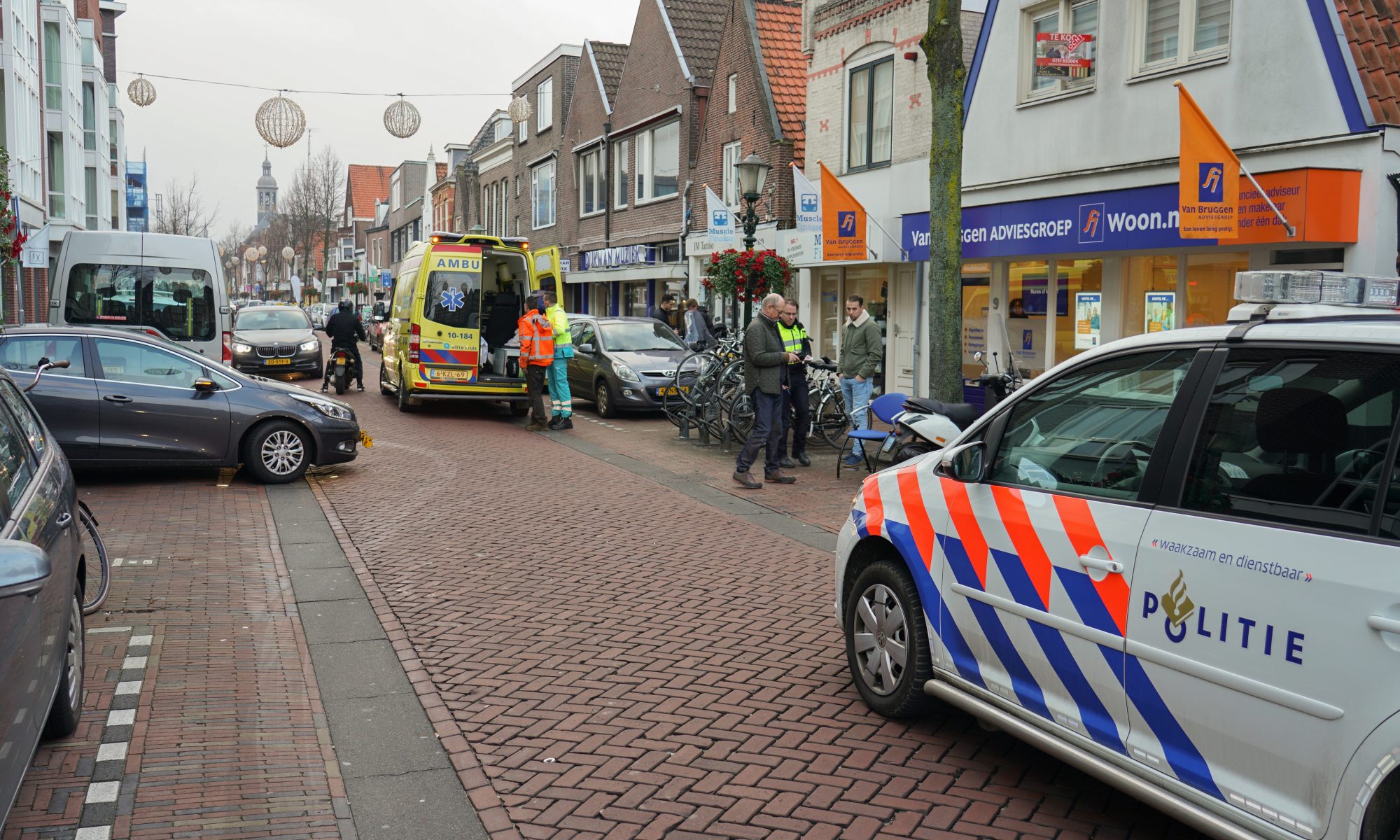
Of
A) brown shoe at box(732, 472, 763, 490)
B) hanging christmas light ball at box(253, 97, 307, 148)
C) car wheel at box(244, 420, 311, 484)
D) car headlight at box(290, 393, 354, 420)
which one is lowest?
brown shoe at box(732, 472, 763, 490)

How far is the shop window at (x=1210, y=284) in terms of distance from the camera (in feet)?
40.5

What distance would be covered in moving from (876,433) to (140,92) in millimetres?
18447

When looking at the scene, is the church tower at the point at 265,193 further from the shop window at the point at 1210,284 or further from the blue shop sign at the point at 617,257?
the shop window at the point at 1210,284

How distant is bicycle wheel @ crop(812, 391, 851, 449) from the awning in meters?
13.5

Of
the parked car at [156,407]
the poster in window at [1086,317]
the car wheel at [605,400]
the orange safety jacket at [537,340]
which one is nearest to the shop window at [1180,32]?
the poster in window at [1086,317]

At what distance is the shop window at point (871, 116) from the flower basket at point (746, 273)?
2.43 m

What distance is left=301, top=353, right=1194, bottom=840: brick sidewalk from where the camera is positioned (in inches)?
164

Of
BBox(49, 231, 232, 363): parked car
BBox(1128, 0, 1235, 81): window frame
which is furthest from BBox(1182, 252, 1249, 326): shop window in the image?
BBox(49, 231, 232, 363): parked car

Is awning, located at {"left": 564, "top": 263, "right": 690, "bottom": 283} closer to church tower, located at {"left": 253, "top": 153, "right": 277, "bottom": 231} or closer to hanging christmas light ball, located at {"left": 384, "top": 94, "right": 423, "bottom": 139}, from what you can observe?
hanging christmas light ball, located at {"left": 384, "top": 94, "right": 423, "bottom": 139}

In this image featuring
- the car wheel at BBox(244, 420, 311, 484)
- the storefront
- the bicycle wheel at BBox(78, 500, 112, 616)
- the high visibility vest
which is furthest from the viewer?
the high visibility vest

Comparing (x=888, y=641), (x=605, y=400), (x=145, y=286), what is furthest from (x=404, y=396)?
(x=888, y=641)

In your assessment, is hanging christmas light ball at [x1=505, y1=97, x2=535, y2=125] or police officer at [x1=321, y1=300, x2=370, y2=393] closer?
police officer at [x1=321, y1=300, x2=370, y2=393]

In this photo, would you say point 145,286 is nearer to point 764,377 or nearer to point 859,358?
point 764,377

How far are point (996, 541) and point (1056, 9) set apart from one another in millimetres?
12227
